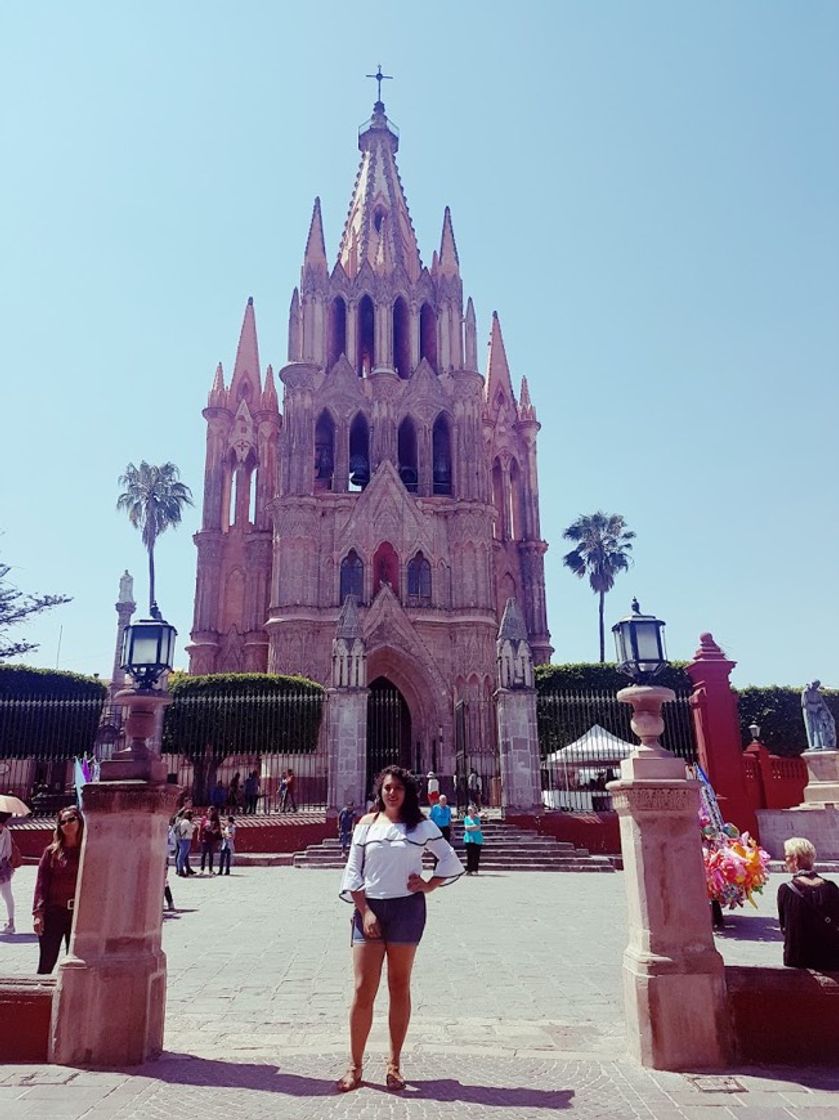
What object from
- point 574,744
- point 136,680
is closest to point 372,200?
point 574,744

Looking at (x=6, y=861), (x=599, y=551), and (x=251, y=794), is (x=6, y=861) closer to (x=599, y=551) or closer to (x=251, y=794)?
(x=251, y=794)

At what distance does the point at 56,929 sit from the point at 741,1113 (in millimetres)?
5481

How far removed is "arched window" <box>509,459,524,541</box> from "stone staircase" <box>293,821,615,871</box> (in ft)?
73.0

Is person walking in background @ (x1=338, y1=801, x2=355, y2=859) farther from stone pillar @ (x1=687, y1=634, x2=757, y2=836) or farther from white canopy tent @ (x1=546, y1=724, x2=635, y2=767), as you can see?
stone pillar @ (x1=687, y1=634, x2=757, y2=836)

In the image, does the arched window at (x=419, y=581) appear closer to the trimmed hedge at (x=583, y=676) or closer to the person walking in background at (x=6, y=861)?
the trimmed hedge at (x=583, y=676)

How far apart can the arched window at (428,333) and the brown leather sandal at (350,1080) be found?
3876 cm

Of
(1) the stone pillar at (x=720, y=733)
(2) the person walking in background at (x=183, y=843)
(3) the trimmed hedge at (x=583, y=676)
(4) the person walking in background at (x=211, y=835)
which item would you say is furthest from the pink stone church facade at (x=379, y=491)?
(2) the person walking in background at (x=183, y=843)

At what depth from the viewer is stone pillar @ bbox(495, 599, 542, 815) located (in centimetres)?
1955

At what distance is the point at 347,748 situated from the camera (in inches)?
783

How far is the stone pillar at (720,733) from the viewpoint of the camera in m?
17.5

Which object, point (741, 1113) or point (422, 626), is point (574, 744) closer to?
point (422, 626)

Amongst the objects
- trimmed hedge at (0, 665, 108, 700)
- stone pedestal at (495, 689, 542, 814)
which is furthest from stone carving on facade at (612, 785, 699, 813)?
trimmed hedge at (0, 665, 108, 700)

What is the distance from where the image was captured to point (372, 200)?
149 feet

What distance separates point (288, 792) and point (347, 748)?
2.57 metres
